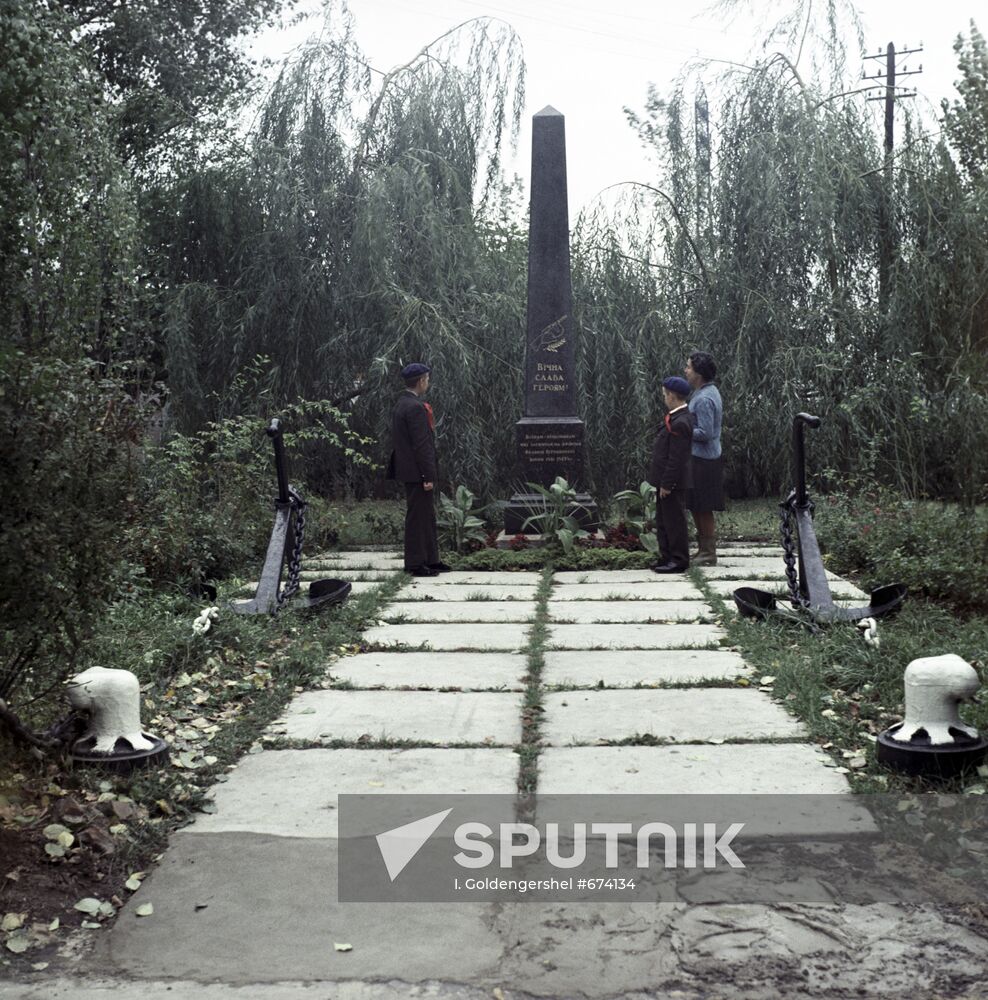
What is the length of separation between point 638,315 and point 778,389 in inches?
69.0

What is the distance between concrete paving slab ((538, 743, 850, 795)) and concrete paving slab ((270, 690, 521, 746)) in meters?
0.40

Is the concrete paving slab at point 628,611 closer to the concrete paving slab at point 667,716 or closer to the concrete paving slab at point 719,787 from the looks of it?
the concrete paving slab at point 667,716

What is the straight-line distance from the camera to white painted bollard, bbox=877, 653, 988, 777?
3.88m

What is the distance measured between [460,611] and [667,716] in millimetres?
2892

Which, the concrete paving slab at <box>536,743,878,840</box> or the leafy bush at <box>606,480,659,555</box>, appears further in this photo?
the leafy bush at <box>606,480,659,555</box>

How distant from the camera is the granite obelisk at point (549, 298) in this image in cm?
1147

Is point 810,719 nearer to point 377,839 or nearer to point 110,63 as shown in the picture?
point 377,839

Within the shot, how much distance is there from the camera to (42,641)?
382 cm

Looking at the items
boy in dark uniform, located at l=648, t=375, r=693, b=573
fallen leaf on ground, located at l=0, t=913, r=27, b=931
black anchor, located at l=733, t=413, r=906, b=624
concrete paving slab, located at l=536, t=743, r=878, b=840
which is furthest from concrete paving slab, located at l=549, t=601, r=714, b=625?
fallen leaf on ground, located at l=0, t=913, r=27, b=931

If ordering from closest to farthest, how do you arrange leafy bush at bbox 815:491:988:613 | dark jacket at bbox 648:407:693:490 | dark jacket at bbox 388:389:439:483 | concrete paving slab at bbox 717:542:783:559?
leafy bush at bbox 815:491:988:613 → dark jacket at bbox 648:407:693:490 → dark jacket at bbox 388:389:439:483 → concrete paving slab at bbox 717:542:783:559

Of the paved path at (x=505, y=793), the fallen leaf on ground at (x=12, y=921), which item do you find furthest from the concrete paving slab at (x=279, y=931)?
the fallen leaf on ground at (x=12, y=921)

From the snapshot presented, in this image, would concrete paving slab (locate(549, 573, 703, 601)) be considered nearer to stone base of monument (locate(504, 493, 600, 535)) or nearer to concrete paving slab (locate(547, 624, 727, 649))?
concrete paving slab (locate(547, 624, 727, 649))

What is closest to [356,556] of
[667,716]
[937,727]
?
[667,716]

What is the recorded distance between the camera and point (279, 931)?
2.87m
